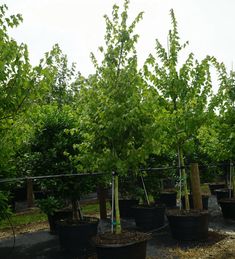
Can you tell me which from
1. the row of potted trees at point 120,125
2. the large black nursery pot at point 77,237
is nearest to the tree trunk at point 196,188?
the row of potted trees at point 120,125

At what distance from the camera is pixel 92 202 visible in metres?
13.6

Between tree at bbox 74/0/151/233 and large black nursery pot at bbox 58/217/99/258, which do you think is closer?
tree at bbox 74/0/151/233

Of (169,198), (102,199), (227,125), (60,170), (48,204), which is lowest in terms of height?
(169,198)

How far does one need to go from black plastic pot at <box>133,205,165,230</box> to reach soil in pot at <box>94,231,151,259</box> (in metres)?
2.96

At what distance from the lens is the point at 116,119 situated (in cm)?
479

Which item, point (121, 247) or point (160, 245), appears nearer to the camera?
point (121, 247)

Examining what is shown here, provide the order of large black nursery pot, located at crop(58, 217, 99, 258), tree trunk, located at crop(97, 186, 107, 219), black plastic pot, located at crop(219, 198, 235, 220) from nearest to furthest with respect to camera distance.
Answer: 1. large black nursery pot, located at crop(58, 217, 99, 258)
2. black plastic pot, located at crop(219, 198, 235, 220)
3. tree trunk, located at crop(97, 186, 107, 219)

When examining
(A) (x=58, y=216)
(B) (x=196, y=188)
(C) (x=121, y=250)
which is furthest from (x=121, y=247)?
(A) (x=58, y=216)

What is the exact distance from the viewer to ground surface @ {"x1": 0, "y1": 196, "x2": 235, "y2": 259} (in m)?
5.59

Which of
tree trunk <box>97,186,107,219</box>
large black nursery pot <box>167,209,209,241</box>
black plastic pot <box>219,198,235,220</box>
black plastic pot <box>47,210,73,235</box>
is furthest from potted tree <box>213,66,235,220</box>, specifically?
black plastic pot <box>47,210,73,235</box>

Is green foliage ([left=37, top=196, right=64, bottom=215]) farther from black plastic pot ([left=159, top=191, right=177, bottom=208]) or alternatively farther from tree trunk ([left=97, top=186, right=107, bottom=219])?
black plastic pot ([left=159, top=191, right=177, bottom=208])

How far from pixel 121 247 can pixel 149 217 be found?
11.0 feet

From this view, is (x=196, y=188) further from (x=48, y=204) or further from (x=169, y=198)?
(x=169, y=198)

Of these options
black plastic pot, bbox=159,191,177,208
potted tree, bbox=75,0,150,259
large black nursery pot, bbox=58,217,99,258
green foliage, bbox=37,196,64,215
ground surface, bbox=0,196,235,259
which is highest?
potted tree, bbox=75,0,150,259
